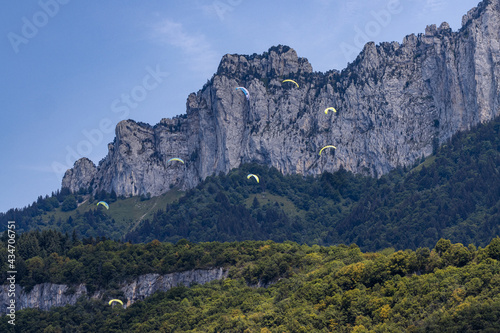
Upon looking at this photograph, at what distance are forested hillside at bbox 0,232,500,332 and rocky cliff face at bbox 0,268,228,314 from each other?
1.38m

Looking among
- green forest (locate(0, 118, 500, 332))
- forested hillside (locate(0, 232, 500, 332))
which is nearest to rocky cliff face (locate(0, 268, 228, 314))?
green forest (locate(0, 118, 500, 332))

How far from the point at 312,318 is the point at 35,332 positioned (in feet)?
132

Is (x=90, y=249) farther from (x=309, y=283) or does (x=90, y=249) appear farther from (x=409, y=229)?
(x=409, y=229)

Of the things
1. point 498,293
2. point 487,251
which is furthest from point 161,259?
point 498,293

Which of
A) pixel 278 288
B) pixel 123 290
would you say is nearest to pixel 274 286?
pixel 278 288

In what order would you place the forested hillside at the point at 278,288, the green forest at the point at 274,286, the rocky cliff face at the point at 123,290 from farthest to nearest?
the rocky cliff face at the point at 123,290, the green forest at the point at 274,286, the forested hillside at the point at 278,288

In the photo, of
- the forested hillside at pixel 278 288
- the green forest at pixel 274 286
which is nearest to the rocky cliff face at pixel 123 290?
the green forest at pixel 274 286

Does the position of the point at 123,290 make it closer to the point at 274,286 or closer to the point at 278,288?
the point at 274,286

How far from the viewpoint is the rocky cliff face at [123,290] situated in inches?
4855

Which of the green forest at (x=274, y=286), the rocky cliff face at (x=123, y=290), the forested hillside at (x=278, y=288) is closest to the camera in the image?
the forested hillside at (x=278, y=288)

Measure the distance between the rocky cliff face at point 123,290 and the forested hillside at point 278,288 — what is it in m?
1.38

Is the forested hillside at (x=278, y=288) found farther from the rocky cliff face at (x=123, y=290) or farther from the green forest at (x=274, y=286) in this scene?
the rocky cliff face at (x=123, y=290)

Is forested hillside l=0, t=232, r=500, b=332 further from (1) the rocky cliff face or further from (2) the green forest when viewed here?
(1) the rocky cliff face

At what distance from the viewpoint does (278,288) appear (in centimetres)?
11156
